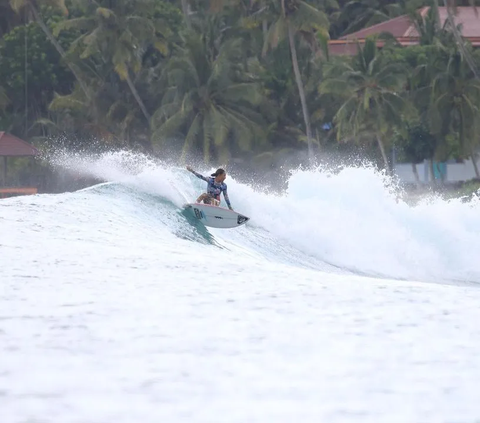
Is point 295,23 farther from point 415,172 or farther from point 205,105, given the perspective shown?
point 415,172

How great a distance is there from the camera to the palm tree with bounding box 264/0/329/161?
39875 millimetres

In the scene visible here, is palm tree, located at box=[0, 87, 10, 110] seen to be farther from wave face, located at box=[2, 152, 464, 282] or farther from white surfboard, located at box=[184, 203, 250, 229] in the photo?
white surfboard, located at box=[184, 203, 250, 229]

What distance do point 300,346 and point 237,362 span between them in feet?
2.07

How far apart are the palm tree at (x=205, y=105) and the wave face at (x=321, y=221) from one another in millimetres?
14632

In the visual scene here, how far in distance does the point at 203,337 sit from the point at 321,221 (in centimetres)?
1456

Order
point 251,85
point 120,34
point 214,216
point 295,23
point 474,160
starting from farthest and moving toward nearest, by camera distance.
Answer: point 120,34 → point 474,160 → point 251,85 → point 295,23 → point 214,216

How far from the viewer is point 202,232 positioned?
56.7 feet

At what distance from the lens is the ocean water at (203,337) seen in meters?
5.77

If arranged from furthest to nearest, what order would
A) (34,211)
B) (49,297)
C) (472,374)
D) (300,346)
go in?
(34,211)
(49,297)
(300,346)
(472,374)

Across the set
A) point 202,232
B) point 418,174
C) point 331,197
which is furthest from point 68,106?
point 202,232

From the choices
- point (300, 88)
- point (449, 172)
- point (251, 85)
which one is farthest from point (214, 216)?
point (449, 172)

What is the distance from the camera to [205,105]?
4053cm

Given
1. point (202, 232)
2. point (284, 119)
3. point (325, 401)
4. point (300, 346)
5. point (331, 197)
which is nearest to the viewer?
point (325, 401)

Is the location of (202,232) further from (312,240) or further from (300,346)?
(300,346)
